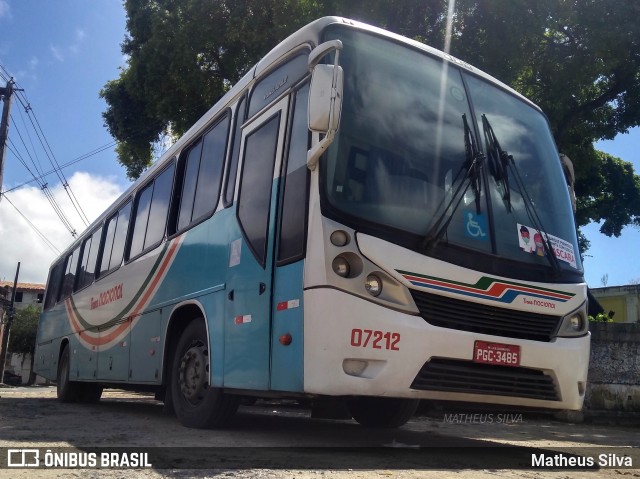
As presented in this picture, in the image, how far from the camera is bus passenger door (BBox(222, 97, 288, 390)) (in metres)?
5.02

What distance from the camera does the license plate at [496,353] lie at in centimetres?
465

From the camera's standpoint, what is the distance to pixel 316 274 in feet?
14.6

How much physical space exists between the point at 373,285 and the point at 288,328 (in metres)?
0.69

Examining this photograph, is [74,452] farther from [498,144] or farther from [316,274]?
[498,144]

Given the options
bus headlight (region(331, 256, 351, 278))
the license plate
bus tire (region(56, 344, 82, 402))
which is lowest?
bus tire (region(56, 344, 82, 402))

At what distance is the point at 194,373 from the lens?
247 inches

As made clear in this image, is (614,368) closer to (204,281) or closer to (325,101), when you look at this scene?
(204,281)

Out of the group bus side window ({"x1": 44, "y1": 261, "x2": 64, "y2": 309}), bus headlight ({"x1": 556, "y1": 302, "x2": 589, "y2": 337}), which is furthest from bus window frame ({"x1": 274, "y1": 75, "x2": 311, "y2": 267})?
bus side window ({"x1": 44, "y1": 261, "x2": 64, "y2": 309})

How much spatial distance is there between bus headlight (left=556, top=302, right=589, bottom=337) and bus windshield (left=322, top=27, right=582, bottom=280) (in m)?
0.35

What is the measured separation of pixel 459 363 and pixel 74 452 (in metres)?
2.88

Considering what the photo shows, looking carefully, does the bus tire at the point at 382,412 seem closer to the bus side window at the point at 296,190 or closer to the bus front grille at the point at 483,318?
the bus front grille at the point at 483,318

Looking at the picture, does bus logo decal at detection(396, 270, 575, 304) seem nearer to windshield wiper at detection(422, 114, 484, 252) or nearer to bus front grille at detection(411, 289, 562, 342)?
bus front grille at detection(411, 289, 562, 342)

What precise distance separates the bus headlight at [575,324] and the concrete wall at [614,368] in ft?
19.5

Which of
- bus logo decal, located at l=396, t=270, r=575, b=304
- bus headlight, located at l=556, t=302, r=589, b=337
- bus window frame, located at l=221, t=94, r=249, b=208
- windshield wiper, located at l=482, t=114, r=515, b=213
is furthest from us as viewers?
bus window frame, located at l=221, t=94, r=249, b=208
